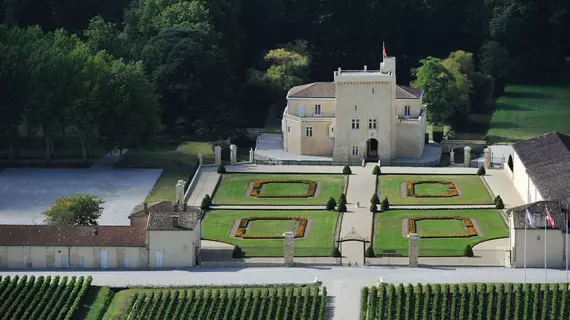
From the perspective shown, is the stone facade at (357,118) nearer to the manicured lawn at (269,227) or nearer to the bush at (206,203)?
the bush at (206,203)

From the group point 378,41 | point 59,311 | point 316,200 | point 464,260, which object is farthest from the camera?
point 378,41

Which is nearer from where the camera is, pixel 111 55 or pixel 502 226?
pixel 502 226

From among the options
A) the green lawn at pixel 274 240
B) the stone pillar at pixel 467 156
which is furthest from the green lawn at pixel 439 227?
the stone pillar at pixel 467 156

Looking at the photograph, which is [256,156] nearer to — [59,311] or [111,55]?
[111,55]

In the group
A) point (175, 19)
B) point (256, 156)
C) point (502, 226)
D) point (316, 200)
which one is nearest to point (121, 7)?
point (175, 19)

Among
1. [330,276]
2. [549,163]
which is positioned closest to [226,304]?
[330,276]

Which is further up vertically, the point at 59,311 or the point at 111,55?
the point at 111,55
